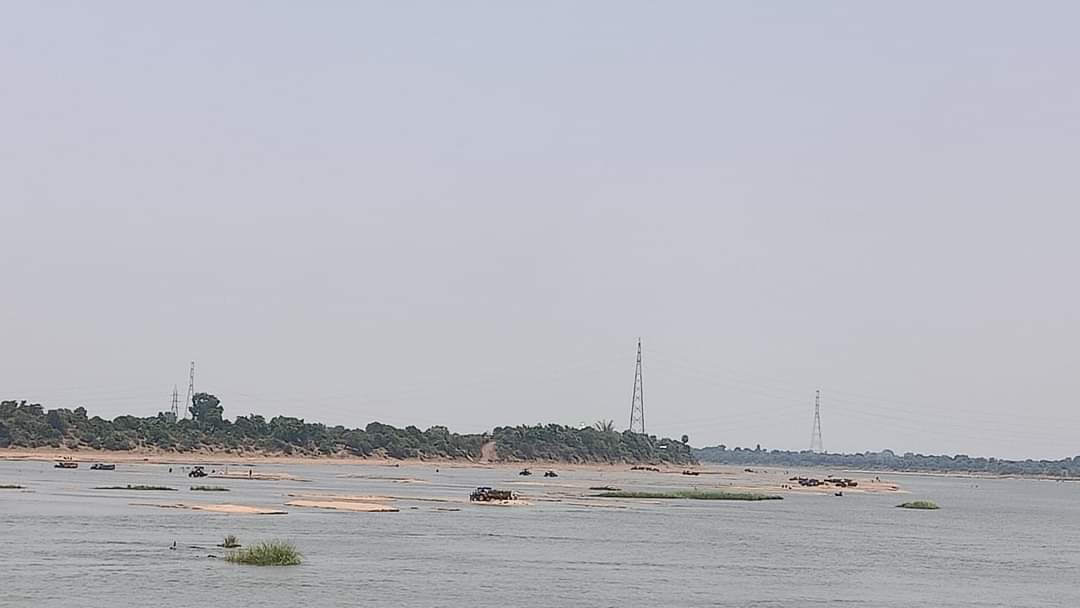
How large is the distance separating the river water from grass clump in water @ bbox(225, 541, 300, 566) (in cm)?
64

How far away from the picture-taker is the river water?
4681 centimetres

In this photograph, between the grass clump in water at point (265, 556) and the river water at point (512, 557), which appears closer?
the river water at point (512, 557)

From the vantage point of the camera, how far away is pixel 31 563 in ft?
164

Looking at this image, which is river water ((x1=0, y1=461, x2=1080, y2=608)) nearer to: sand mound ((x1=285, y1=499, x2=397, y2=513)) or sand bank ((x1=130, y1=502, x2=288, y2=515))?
sand mound ((x1=285, y1=499, x2=397, y2=513))

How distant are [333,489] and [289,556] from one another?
2528 inches

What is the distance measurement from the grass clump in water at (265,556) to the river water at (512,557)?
642 mm

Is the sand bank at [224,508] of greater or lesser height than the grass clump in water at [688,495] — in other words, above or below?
below

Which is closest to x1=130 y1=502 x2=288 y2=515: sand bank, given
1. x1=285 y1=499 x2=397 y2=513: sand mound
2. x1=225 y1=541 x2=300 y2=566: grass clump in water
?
x1=285 y1=499 x2=397 y2=513: sand mound

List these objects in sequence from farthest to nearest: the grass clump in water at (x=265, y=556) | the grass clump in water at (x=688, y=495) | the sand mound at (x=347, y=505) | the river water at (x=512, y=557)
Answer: the grass clump in water at (x=688, y=495), the sand mound at (x=347, y=505), the grass clump in water at (x=265, y=556), the river water at (x=512, y=557)

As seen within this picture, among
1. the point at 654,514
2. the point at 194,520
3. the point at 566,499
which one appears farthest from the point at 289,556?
the point at 566,499

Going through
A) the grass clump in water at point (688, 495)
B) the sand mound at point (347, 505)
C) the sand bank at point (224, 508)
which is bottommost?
the sand bank at point (224, 508)

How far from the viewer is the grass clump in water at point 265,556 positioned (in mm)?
51656

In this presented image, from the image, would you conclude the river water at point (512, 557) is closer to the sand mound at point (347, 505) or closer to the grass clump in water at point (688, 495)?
the sand mound at point (347, 505)

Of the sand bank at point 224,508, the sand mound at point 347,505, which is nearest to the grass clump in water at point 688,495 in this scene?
the sand mound at point 347,505
